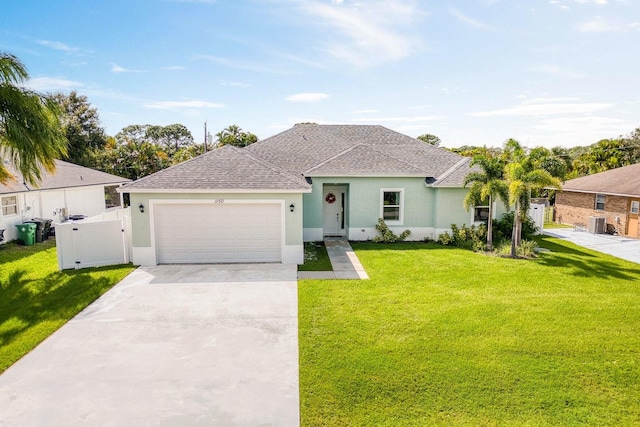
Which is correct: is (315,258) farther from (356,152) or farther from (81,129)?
(81,129)

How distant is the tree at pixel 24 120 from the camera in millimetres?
11047

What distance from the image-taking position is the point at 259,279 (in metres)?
11.7

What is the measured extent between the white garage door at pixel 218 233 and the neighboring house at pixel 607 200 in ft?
59.5

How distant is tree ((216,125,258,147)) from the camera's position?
33.3 meters

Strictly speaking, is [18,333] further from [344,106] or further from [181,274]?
[344,106]

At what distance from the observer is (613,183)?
20828 mm

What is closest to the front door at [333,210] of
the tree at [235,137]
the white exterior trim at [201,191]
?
the white exterior trim at [201,191]

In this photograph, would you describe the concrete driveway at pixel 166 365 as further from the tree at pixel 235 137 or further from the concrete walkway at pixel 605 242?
the tree at pixel 235 137

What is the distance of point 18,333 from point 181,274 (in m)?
4.86

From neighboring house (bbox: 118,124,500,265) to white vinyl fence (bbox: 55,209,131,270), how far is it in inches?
28.2

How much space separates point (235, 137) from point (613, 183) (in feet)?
94.1

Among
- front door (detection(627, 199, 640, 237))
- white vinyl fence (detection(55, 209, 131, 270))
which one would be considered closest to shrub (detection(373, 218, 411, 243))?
white vinyl fence (detection(55, 209, 131, 270))

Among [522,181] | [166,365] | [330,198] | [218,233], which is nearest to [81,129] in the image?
[330,198]

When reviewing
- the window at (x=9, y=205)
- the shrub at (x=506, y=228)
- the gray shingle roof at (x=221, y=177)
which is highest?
the gray shingle roof at (x=221, y=177)
